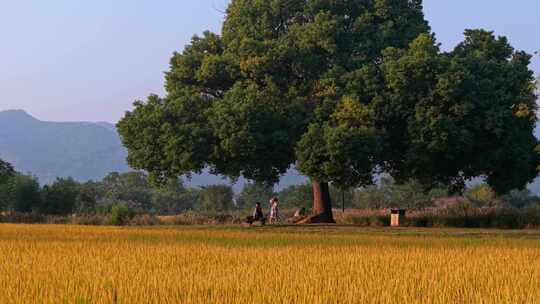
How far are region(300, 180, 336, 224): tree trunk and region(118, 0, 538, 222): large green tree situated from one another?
6 cm

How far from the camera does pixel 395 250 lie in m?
20.0

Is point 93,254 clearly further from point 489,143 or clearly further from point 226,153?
point 489,143

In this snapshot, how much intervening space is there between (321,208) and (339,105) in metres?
7.45

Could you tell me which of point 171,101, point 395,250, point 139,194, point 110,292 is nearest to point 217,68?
point 171,101

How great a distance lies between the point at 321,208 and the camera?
45.5 m

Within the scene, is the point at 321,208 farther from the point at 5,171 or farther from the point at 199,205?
the point at 199,205

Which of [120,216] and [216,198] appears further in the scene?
[216,198]

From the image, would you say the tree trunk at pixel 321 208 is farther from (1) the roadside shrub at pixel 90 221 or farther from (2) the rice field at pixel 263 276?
(2) the rice field at pixel 263 276

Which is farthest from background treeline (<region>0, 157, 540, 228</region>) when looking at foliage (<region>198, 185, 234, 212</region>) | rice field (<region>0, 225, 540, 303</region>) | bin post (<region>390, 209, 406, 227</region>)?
rice field (<region>0, 225, 540, 303</region>)

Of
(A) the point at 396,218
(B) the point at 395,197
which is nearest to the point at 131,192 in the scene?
(B) the point at 395,197

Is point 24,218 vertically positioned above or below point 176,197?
below

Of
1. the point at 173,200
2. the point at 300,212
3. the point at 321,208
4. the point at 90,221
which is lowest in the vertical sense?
the point at 90,221

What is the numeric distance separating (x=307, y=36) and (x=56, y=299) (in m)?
35.7

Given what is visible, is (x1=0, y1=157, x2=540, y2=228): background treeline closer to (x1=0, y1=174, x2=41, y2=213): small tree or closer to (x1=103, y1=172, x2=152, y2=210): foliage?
(x1=0, y1=174, x2=41, y2=213): small tree
